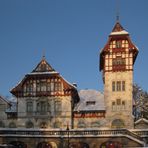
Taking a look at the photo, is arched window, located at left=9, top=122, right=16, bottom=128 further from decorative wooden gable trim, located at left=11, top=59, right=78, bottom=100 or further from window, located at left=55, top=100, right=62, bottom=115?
window, located at left=55, top=100, right=62, bottom=115

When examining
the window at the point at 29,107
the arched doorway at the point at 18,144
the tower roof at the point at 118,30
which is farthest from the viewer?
the tower roof at the point at 118,30

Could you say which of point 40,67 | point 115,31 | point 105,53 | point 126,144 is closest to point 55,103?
point 40,67

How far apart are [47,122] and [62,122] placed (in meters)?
2.24

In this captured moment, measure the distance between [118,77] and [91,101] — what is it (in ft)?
18.3

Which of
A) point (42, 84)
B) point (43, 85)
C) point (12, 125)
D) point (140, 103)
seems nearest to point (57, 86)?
point (43, 85)

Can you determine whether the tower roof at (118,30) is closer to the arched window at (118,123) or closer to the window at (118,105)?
the window at (118,105)

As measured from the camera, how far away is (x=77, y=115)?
194 ft

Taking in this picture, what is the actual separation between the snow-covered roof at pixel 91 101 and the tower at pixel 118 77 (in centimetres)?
164

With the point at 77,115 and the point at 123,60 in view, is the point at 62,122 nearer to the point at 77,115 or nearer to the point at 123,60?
the point at 77,115

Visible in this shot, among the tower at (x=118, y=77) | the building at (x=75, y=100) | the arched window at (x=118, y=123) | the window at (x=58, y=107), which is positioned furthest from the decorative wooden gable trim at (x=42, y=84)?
the arched window at (x=118, y=123)

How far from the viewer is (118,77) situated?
5922 cm

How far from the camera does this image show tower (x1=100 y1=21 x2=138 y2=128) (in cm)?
5769

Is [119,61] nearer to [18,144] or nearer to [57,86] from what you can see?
[57,86]

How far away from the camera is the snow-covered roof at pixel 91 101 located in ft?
194
